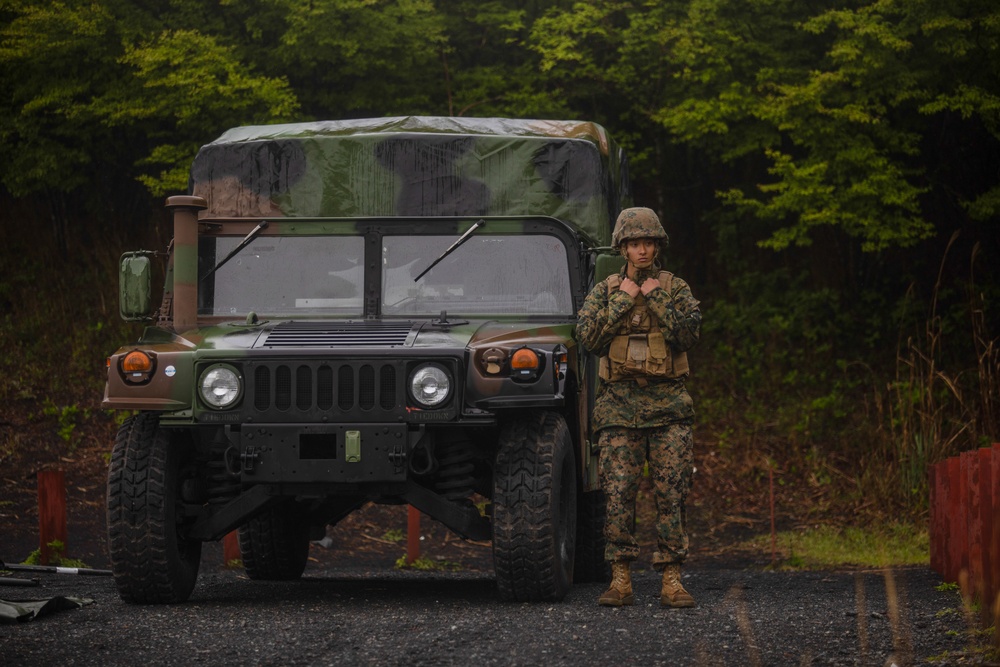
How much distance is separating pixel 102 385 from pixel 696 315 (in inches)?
497

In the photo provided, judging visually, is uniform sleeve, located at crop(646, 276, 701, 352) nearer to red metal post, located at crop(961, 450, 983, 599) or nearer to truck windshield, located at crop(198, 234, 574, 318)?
truck windshield, located at crop(198, 234, 574, 318)

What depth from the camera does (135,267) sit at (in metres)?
7.86

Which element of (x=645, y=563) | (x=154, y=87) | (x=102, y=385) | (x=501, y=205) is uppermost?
(x=154, y=87)

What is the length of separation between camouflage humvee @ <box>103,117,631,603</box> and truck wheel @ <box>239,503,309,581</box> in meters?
0.05

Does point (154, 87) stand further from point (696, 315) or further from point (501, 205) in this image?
point (696, 315)

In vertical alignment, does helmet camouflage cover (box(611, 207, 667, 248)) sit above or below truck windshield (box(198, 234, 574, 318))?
above

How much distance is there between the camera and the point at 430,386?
6973 millimetres

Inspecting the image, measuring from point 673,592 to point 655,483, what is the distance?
1.77 feet

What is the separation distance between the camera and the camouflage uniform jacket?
7012 mm

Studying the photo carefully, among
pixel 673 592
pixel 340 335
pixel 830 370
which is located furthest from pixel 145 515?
pixel 830 370

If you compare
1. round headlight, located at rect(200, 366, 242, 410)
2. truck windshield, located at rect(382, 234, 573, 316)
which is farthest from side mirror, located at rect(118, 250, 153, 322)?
truck windshield, located at rect(382, 234, 573, 316)

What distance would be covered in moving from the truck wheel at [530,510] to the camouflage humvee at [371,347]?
0.01m

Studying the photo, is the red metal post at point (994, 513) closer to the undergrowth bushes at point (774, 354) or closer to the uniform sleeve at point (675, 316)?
the uniform sleeve at point (675, 316)

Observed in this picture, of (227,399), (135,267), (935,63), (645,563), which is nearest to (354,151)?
(135,267)
